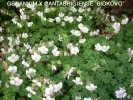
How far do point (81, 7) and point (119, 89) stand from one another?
1801mm

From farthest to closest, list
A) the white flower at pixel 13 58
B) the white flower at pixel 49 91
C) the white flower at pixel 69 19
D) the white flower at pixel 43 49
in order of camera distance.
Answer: the white flower at pixel 69 19
the white flower at pixel 43 49
the white flower at pixel 13 58
the white flower at pixel 49 91

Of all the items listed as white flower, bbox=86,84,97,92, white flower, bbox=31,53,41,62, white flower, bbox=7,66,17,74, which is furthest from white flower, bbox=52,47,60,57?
white flower, bbox=86,84,97,92

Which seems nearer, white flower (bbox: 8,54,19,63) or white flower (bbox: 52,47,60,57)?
white flower (bbox: 8,54,19,63)

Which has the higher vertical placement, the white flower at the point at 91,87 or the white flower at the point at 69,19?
the white flower at the point at 69,19

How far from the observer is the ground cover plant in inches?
155

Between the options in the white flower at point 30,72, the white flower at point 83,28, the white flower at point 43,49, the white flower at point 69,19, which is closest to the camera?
the white flower at point 30,72

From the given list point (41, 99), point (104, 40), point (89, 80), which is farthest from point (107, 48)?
point (41, 99)

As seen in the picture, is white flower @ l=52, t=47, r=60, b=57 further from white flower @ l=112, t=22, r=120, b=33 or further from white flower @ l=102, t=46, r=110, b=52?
white flower @ l=112, t=22, r=120, b=33

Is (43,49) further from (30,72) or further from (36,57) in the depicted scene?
(30,72)

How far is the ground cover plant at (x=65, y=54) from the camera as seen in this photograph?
393 centimetres

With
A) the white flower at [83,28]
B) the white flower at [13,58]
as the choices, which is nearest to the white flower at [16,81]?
the white flower at [13,58]

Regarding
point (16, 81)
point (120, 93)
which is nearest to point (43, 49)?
point (16, 81)

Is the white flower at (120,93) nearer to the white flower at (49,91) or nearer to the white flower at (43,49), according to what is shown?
the white flower at (49,91)

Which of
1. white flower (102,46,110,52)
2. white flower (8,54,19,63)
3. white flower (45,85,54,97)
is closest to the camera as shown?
white flower (45,85,54,97)
